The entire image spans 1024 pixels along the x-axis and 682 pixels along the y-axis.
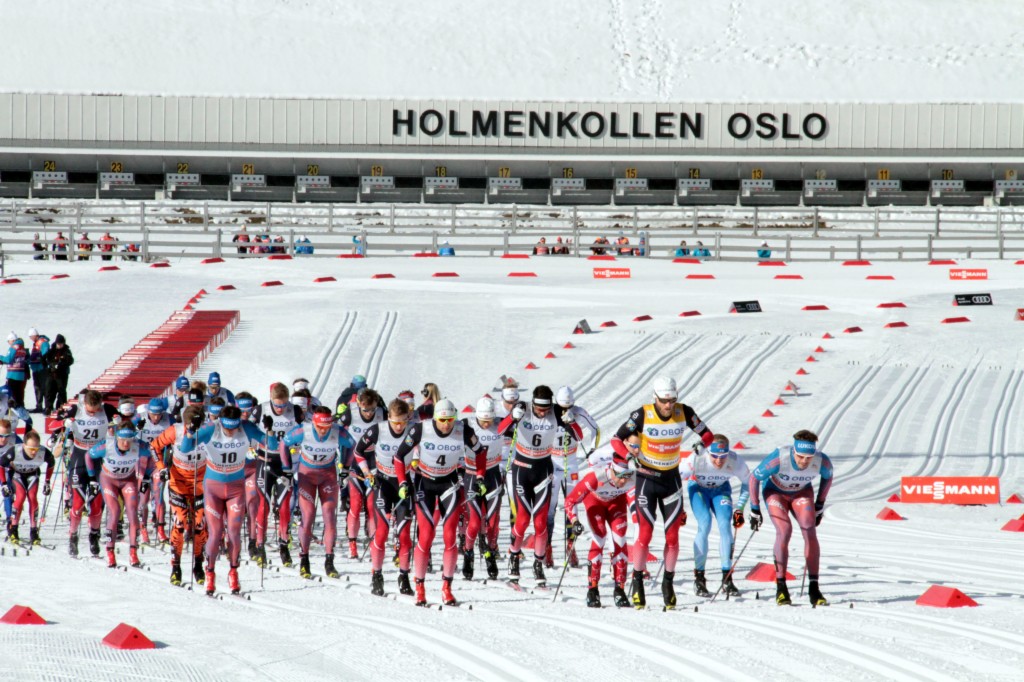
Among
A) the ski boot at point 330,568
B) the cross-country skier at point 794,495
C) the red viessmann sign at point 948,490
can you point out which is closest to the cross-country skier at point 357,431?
the ski boot at point 330,568

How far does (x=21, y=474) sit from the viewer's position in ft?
45.9

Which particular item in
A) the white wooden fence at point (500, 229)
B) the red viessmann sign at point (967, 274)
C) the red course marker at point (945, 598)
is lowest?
the red course marker at point (945, 598)

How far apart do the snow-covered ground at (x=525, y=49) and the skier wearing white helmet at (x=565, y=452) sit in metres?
39.5

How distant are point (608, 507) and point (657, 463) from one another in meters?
0.61

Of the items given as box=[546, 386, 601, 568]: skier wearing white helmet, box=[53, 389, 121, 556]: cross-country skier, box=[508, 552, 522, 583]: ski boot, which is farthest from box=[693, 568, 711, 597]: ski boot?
box=[53, 389, 121, 556]: cross-country skier

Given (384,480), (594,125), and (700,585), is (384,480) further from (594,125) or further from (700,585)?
(594,125)

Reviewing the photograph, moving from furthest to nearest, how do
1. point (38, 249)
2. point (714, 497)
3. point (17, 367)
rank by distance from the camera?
point (38, 249)
point (17, 367)
point (714, 497)

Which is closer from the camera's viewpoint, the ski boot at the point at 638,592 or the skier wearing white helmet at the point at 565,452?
the ski boot at the point at 638,592

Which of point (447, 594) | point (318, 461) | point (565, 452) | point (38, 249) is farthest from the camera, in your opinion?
point (38, 249)

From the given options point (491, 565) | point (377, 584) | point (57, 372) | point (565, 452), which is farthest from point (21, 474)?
point (57, 372)

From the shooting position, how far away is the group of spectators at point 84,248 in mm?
37656

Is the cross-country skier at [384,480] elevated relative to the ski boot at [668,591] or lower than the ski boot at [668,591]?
elevated

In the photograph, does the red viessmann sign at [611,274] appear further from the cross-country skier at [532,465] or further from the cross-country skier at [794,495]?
the cross-country skier at [794,495]

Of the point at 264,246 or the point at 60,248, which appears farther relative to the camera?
the point at 264,246
